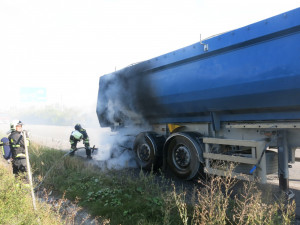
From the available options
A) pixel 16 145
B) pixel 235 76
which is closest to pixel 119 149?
pixel 16 145

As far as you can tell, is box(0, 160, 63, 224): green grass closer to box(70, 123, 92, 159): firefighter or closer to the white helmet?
the white helmet

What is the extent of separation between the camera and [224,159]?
13.4ft

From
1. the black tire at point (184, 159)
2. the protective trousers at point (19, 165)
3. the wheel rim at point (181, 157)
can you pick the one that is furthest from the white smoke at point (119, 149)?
the protective trousers at point (19, 165)

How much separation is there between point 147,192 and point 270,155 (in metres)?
2.19

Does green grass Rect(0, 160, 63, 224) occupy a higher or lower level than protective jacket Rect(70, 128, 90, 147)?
lower

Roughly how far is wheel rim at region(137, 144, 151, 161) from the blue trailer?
2cm

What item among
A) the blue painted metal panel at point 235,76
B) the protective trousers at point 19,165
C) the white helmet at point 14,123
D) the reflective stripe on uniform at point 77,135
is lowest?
the protective trousers at point 19,165

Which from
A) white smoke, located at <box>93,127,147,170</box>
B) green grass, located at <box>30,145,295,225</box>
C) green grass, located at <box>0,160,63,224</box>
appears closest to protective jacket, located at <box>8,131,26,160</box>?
green grass, located at <box>30,145,295,225</box>

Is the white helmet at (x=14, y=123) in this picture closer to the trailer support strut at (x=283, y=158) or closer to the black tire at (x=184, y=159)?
the black tire at (x=184, y=159)

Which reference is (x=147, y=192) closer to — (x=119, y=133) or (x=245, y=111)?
(x=245, y=111)

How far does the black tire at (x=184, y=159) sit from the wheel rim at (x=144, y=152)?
69 cm

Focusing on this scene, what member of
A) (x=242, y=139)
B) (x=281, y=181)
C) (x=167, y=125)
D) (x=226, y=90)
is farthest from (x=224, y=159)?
(x=167, y=125)

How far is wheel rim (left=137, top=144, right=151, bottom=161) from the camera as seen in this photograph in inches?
232

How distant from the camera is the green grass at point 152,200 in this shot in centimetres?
248
